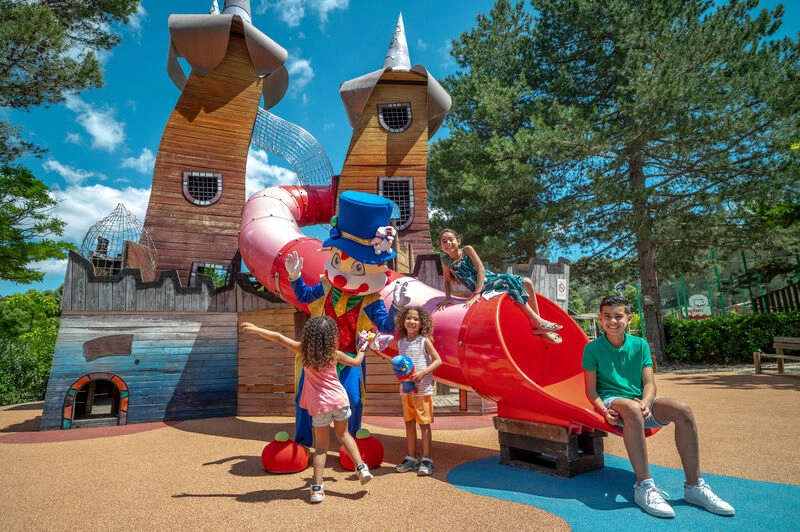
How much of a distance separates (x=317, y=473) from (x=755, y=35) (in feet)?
55.9

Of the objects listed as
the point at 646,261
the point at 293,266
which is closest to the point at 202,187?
the point at 293,266

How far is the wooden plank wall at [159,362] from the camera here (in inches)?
280

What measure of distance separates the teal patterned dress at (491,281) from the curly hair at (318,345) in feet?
4.99

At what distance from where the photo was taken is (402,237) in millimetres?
11758

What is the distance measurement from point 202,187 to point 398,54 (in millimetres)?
6305

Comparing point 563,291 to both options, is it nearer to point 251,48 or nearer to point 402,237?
point 402,237

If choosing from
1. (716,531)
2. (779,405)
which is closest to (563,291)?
(779,405)

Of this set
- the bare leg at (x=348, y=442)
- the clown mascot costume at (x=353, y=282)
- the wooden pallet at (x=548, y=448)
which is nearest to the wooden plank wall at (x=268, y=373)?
the clown mascot costume at (x=353, y=282)

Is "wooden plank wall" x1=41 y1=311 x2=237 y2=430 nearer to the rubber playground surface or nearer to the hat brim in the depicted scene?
the rubber playground surface

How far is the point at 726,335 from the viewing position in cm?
1489

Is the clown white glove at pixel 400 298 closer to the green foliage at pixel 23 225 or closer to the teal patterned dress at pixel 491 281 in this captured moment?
the teal patterned dress at pixel 491 281

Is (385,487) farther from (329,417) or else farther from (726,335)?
(726,335)

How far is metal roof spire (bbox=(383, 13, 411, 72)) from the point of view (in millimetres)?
12047

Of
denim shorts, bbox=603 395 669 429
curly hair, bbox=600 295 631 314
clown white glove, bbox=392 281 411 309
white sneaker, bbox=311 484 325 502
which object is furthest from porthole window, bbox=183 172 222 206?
denim shorts, bbox=603 395 669 429
